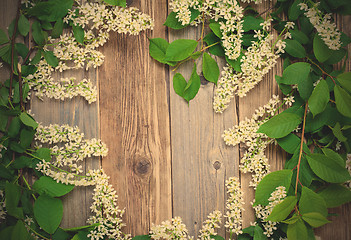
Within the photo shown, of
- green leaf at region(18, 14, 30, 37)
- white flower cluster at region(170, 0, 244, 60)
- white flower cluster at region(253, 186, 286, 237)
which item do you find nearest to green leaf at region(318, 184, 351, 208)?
white flower cluster at region(253, 186, 286, 237)

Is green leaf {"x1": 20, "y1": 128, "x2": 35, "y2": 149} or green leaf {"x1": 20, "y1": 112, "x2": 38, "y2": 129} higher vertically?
green leaf {"x1": 20, "y1": 112, "x2": 38, "y2": 129}

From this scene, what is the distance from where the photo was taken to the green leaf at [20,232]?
95cm

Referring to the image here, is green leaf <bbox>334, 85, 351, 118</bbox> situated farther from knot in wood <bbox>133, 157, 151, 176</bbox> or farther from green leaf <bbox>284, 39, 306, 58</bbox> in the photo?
knot in wood <bbox>133, 157, 151, 176</bbox>

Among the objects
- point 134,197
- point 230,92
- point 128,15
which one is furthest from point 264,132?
point 128,15

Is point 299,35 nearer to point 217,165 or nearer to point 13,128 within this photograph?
point 217,165

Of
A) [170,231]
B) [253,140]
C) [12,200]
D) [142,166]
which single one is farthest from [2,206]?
[253,140]

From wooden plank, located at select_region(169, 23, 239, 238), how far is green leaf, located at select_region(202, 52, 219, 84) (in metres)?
0.04

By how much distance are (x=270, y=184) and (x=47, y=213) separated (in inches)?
33.8

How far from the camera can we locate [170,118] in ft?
3.61

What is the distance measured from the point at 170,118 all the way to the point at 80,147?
38 cm

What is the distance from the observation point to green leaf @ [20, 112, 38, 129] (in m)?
0.99

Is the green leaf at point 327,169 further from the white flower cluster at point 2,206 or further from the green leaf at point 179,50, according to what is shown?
the white flower cluster at point 2,206

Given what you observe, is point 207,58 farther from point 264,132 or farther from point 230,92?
point 264,132

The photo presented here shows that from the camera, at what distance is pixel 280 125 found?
1.01 m
